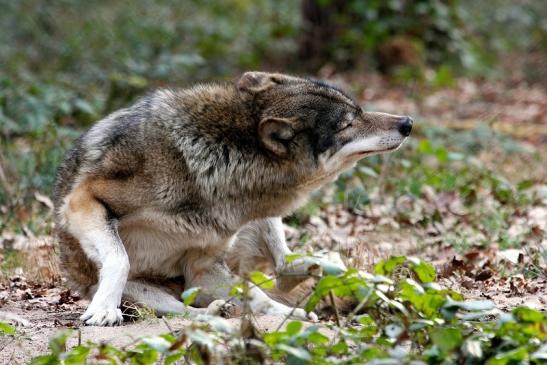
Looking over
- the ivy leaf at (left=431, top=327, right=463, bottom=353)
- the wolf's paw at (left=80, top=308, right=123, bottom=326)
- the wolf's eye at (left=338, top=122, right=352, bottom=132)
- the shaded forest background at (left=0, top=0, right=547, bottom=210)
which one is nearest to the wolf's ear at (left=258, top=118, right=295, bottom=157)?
the wolf's eye at (left=338, top=122, right=352, bottom=132)

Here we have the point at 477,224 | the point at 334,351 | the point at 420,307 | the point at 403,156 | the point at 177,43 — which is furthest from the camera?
the point at 177,43

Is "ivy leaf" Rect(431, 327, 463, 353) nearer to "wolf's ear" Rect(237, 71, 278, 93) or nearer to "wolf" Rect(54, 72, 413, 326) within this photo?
"wolf" Rect(54, 72, 413, 326)

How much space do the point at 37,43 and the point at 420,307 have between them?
14553 millimetres

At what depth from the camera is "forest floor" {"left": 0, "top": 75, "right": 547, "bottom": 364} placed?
5.45 metres

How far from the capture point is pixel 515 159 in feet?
35.8

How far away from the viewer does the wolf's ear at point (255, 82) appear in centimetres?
574

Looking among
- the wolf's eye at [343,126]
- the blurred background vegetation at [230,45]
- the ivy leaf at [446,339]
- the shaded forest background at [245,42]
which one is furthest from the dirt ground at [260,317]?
the shaded forest background at [245,42]

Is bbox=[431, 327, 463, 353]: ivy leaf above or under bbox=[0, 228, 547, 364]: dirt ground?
above

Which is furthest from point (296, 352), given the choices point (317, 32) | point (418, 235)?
point (317, 32)

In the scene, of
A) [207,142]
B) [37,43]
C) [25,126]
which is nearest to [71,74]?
[37,43]

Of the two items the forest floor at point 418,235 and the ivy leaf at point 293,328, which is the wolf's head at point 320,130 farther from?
the ivy leaf at point 293,328

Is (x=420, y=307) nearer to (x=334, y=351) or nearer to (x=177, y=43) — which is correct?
(x=334, y=351)

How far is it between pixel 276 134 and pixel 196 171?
0.53m

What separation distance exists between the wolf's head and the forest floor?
2.96 feet
